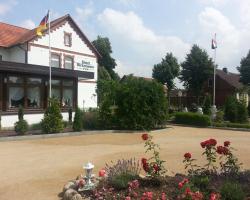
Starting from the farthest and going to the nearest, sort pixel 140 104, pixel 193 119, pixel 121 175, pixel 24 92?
pixel 193 119
pixel 24 92
pixel 140 104
pixel 121 175

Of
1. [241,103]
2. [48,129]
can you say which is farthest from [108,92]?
[241,103]

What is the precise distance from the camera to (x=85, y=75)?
27.0m

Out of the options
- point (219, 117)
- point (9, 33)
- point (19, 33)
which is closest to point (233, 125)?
point (219, 117)

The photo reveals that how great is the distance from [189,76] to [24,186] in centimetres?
4560

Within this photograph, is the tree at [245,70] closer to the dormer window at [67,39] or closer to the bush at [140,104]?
the dormer window at [67,39]

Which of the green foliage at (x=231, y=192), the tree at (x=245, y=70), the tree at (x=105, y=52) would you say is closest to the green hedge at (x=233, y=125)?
the green foliage at (x=231, y=192)

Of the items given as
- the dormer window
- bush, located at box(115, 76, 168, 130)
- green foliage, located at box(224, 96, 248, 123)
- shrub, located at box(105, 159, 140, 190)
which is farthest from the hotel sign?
shrub, located at box(105, 159, 140, 190)

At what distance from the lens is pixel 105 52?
54500 mm

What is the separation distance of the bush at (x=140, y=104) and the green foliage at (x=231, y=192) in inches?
585

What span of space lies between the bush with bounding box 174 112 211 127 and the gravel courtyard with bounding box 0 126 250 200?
26.7 ft

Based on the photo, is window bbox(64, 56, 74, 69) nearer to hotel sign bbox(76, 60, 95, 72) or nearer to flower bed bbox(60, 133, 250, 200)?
hotel sign bbox(76, 60, 95, 72)

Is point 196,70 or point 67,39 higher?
point 67,39

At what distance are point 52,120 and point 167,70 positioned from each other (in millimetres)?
35938

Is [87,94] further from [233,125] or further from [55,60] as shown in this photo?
[233,125]
